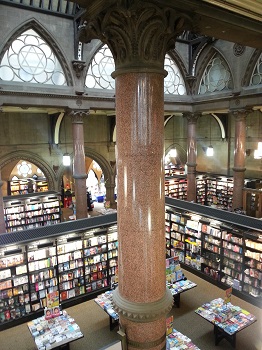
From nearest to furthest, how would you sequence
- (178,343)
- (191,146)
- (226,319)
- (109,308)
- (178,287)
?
(178,343) → (226,319) → (109,308) → (178,287) → (191,146)

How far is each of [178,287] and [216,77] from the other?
31.3ft

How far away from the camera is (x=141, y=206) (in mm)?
3254

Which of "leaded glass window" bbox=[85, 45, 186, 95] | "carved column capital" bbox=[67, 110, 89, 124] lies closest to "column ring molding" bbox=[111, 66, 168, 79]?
"carved column capital" bbox=[67, 110, 89, 124]

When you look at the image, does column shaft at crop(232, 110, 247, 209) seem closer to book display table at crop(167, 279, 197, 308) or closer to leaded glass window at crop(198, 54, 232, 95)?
leaded glass window at crop(198, 54, 232, 95)

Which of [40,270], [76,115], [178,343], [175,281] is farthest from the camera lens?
[76,115]

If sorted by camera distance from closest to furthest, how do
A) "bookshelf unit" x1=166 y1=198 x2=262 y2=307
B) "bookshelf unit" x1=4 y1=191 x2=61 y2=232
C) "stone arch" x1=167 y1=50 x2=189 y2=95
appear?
"bookshelf unit" x1=166 y1=198 x2=262 y2=307
"stone arch" x1=167 y1=50 x2=189 y2=95
"bookshelf unit" x1=4 y1=191 x2=61 y2=232

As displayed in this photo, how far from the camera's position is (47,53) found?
34.8 feet

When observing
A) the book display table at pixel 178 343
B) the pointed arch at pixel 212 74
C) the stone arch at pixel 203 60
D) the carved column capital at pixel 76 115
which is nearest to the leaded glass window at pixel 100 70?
the carved column capital at pixel 76 115

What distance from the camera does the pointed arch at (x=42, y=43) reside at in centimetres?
968

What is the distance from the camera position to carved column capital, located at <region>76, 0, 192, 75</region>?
9.41 feet

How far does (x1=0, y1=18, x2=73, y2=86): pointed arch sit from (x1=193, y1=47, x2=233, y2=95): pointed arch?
6.42m

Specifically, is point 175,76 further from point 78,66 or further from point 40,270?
point 40,270

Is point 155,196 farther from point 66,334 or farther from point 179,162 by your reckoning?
point 179,162

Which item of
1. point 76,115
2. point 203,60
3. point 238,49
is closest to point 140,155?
point 76,115
